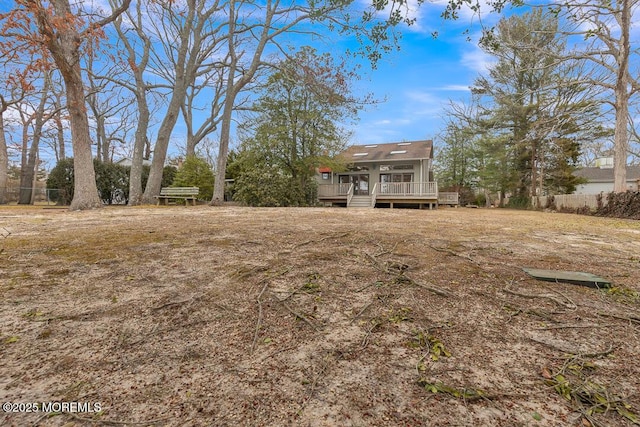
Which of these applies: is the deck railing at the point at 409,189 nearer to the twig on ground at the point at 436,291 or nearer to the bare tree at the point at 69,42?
the bare tree at the point at 69,42

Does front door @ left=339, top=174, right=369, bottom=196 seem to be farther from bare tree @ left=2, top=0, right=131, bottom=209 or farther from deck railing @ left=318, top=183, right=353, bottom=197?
Result: bare tree @ left=2, top=0, right=131, bottom=209

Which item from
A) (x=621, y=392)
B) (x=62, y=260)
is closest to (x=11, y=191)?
(x=62, y=260)

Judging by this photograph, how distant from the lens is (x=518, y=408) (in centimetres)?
101

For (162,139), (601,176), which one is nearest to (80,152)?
(162,139)

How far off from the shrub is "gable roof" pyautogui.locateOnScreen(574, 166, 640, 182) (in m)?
33.2

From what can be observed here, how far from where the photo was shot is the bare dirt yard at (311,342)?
100cm

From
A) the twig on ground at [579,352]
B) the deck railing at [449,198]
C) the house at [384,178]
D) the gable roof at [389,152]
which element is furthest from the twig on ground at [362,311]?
the deck railing at [449,198]

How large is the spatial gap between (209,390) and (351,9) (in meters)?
8.03

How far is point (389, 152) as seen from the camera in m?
20.1

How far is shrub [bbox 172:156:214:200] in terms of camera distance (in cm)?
1638

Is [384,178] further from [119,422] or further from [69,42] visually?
[119,422]

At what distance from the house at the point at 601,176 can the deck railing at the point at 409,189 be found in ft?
67.5

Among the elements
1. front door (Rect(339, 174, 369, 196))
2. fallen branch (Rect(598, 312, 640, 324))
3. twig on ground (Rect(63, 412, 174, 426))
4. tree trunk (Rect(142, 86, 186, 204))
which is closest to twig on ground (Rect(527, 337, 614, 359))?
fallen branch (Rect(598, 312, 640, 324))

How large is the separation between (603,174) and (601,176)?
1.58 ft
